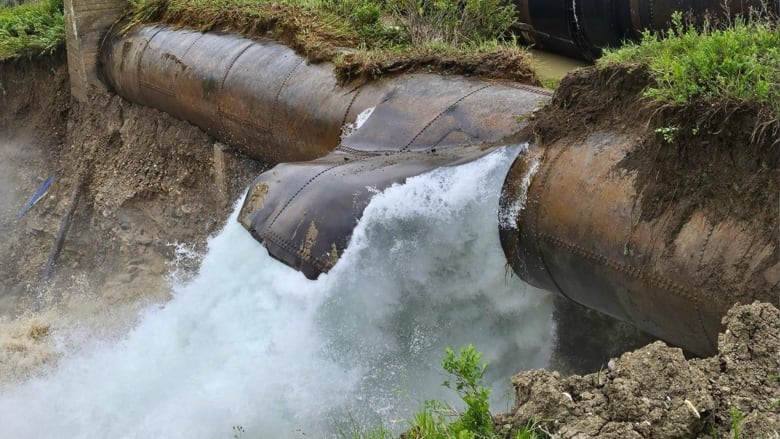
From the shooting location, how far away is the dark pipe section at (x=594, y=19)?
8.50 metres

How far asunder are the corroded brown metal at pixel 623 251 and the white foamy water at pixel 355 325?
12.8 inches

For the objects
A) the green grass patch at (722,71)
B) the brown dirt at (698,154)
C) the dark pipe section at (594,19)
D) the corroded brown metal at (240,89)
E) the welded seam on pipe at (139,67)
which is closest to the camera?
the brown dirt at (698,154)

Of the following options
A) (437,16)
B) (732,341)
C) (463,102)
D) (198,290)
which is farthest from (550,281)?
(437,16)

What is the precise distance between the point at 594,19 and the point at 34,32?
28.6 ft

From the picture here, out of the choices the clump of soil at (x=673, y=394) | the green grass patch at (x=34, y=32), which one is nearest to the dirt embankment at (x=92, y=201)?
the green grass patch at (x=34, y=32)

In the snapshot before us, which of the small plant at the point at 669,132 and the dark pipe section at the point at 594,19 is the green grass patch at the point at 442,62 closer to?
the dark pipe section at the point at 594,19

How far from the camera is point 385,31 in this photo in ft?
27.9

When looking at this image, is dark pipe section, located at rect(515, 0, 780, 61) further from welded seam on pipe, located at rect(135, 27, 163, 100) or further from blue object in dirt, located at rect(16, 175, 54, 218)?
blue object in dirt, located at rect(16, 175, 54, 218)

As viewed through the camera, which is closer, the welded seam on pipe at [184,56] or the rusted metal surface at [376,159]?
the rusted metal surface at [376,159]

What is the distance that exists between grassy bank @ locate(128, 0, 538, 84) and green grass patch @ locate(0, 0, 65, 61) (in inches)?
145

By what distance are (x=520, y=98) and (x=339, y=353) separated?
2255mm

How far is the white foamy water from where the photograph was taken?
5.16 m

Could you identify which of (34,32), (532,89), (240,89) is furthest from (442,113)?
(34,32)

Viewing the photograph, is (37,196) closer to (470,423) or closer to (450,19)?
(450,19)
